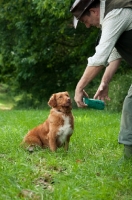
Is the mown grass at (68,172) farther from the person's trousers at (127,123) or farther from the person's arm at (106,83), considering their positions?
the person's arm at (106,83)

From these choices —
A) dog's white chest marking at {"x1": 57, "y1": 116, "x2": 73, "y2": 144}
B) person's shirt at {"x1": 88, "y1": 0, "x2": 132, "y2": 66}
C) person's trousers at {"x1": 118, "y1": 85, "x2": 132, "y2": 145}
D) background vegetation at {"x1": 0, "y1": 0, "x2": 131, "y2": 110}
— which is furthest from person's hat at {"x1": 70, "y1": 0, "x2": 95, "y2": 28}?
background vegetation at {"x1": 0, "y1": 0, "x2": 131, "y2": 110}

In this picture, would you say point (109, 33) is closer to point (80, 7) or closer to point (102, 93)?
point (80, 7)

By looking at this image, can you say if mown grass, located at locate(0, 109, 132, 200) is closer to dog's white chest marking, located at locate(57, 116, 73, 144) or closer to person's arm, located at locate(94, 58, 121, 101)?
dog's white chest marking, located at locate(57, 116, 73, 144)

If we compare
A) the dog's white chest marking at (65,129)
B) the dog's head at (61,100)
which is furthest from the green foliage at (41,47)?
the dog's white chest marking at (65,129)

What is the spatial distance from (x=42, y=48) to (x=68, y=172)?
19118mm

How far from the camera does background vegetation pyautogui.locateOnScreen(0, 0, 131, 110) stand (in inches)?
891

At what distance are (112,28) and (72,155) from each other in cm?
256

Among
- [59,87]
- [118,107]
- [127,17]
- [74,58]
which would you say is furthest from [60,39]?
[127,17]

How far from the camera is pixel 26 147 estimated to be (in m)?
7.61

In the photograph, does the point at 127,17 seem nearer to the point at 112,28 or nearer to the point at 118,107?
the point at 112,28

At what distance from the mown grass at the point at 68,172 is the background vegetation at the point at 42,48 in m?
13.4

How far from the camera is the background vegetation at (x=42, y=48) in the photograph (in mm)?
22625

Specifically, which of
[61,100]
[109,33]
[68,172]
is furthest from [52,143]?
[109,33]

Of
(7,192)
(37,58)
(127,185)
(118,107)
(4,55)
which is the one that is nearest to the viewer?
Answer: (7,192)
